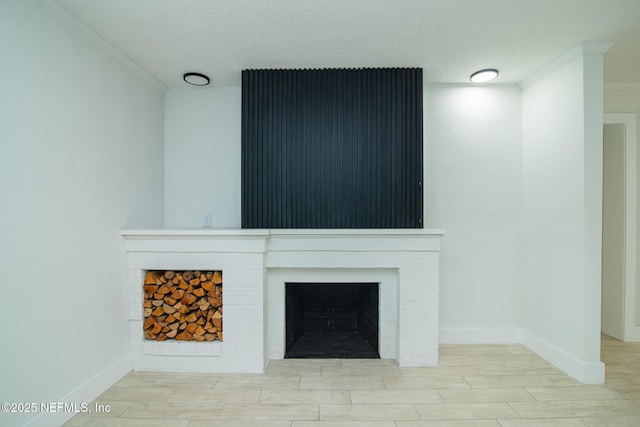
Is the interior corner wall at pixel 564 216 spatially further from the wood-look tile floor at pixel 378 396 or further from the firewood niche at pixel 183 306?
the firewood niche at pixel 183 306

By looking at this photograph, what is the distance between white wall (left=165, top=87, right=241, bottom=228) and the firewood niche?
0.78m

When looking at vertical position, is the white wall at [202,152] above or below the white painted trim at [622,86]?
below

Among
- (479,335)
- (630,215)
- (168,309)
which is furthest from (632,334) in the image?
(168,309)

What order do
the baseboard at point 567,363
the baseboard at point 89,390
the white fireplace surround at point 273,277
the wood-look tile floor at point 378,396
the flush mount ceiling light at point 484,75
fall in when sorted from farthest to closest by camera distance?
the flush mount ceiling light at point 484,75
the white fireplace surround at point 273,277
the baseboard at point 567,363
the wood-look tile floor at point 378,396
the baseboard at point 89,390

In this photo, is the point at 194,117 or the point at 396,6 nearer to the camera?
the point at 396,6

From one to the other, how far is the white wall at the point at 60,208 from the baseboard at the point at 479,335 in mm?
2762

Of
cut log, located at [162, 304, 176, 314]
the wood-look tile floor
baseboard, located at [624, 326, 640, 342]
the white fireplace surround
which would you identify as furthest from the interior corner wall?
cut log, located at [162, 304, 176, 314]

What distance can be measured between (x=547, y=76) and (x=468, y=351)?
2.48 meters

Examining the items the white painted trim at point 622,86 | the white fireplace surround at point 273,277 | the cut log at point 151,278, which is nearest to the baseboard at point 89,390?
the white fireplace surround at point 273,277

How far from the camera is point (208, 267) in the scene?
264 cm

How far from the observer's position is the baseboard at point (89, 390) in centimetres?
186

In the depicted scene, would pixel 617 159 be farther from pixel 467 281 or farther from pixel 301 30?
pixel 301 30

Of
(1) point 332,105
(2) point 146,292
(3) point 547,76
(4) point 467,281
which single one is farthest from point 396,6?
(2) point 146,292

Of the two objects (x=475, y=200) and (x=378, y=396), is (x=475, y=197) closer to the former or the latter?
(x=475, y=200)
